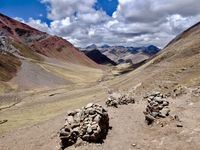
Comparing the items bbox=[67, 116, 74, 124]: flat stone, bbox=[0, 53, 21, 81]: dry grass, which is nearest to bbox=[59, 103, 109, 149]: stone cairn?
bbox=[67, 116, 74, 124]: flat stone

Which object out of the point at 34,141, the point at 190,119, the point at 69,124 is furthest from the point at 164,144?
the point at 34,141

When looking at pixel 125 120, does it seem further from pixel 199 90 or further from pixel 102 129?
pixel 199 90

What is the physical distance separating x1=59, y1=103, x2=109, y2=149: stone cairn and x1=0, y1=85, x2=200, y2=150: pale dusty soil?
2.43ft

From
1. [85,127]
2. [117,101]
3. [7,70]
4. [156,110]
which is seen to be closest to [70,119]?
[85,127]

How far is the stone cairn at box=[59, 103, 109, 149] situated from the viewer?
31.7 metres

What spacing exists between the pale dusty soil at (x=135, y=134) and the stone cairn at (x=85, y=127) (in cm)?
74

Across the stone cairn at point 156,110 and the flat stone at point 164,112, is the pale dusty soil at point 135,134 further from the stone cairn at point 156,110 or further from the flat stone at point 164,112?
the flat stone at point 164,112

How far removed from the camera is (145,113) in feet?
124

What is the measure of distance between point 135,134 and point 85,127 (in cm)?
502

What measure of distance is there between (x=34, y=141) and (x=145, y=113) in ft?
39.6

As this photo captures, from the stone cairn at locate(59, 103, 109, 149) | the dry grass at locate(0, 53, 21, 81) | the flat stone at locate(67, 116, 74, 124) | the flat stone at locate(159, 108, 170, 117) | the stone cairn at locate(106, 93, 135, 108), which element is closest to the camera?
the stone cairn at locate(59, 103, 109, 149)

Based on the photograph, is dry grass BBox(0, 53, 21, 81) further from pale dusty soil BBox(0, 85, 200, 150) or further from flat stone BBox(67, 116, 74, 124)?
flat stone BBox(67, 116, 74, 124)

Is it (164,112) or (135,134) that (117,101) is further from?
(135,134)

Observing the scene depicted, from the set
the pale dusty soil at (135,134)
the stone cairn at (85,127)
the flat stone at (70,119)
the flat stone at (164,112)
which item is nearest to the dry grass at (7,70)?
the pale dusty soil at (135,134)
